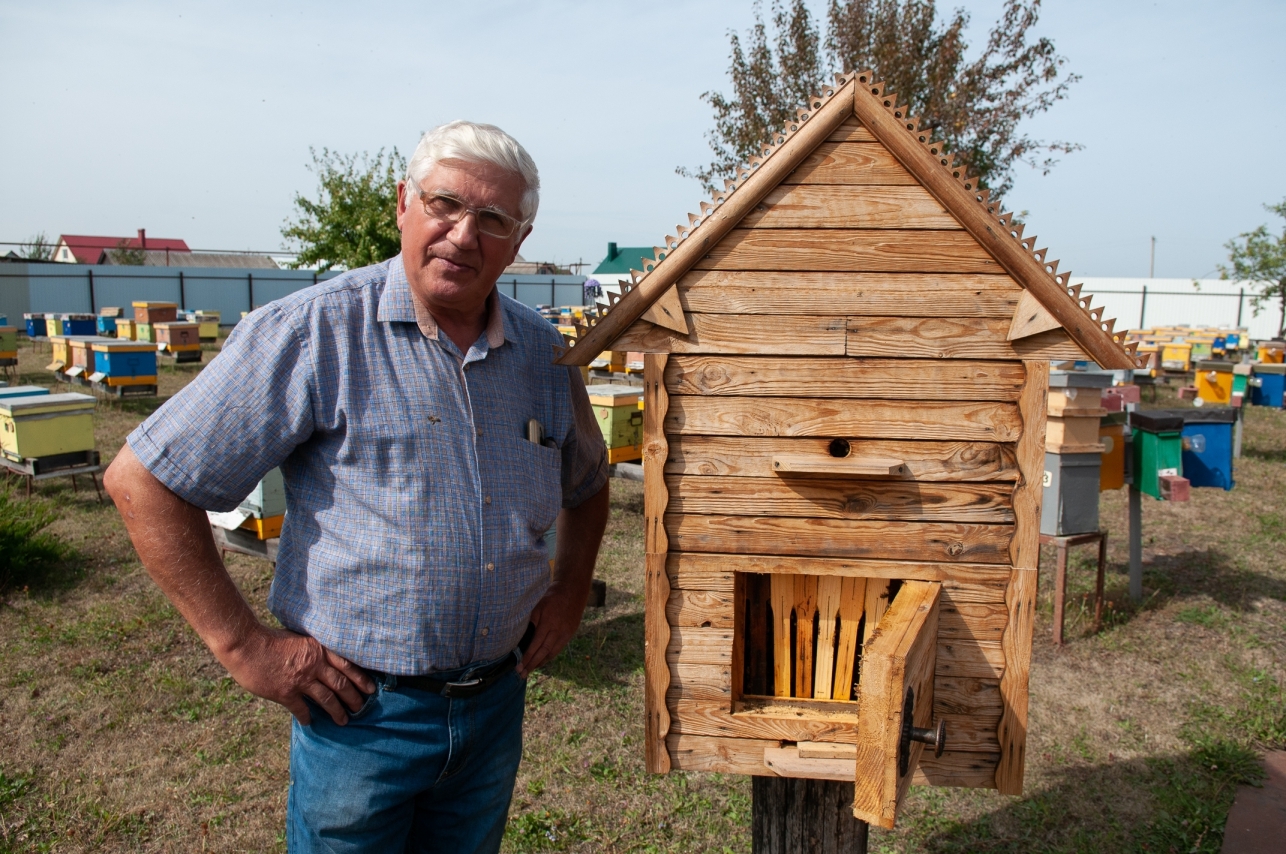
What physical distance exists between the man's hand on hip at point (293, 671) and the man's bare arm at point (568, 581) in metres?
0.50

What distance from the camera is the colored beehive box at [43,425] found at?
7590mm

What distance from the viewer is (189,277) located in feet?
106

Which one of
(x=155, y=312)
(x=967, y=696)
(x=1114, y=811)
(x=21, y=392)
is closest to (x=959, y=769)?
(x=967, y=696)

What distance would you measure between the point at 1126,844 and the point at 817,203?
326 cm

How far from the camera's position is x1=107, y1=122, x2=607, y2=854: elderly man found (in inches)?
72.1

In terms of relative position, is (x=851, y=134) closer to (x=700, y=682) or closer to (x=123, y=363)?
(x=700, y=682)

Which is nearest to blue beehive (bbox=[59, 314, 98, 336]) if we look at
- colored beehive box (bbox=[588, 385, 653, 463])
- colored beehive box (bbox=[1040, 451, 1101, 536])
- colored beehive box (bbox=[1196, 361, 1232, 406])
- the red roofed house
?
colored beehive box (bbox=[588, 385, 653, 463])

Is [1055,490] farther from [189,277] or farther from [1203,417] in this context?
[189,277]

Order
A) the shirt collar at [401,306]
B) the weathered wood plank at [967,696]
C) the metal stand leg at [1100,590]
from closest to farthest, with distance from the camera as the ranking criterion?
the shirt collar at [401,306] < the weathered wood plank at [967,696] < the metal stand leg at [1100,590]

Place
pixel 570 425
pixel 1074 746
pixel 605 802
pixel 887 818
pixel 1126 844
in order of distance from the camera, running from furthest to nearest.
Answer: pixel 1074 746
pixel 605 802
pixel 1126 844
pixel 570 425
pixel 887 818

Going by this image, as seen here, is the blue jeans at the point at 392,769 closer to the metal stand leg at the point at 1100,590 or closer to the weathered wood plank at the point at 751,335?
the weathered wood plank at the point at 751,335

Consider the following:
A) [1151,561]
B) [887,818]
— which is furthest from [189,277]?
[887,818]

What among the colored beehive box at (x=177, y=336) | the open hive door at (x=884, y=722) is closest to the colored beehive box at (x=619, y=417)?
the open hive door at (x=884, y=722)

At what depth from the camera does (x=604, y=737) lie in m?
4.46
